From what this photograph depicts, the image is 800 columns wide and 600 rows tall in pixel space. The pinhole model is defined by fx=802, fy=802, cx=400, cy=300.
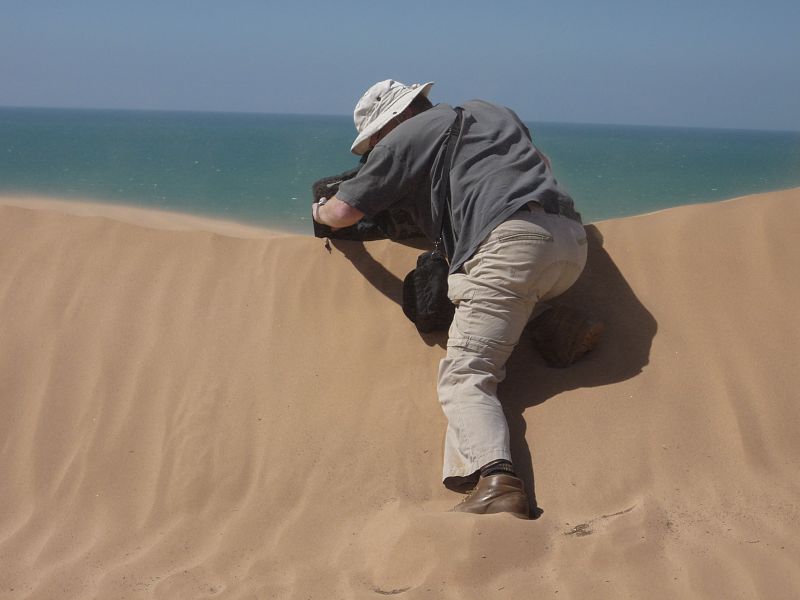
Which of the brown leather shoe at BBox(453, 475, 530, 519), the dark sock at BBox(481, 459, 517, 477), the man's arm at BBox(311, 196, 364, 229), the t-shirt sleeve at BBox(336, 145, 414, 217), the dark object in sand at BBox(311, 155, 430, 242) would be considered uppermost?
the t-shirt sleeve at BBox(336, 145, 414, 217)

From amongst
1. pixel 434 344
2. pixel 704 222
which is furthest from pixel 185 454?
pixel 704 222

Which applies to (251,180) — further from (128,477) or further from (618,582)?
(618,582)

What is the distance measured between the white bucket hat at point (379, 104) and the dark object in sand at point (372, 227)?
32 centimetres

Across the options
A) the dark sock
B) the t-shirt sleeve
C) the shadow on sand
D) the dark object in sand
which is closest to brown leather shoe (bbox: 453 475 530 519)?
the dark sock

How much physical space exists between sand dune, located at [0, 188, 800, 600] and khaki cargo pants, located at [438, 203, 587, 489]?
0.23 m

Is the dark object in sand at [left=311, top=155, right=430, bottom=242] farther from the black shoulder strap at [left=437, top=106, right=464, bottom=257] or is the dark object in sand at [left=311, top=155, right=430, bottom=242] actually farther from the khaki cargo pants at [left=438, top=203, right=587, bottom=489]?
the khaki cargo pants at [left=438, top=203, right=587, bottom=489]

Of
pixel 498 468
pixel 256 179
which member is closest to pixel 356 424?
pixel 498 468

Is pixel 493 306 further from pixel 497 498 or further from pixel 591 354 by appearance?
pixel 497 498

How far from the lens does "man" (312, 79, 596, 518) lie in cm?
325

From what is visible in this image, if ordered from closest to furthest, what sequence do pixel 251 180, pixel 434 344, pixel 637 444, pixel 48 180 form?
pixel 637 444 → pixel 434 344 → pixel 48 180 → pixel 251 180

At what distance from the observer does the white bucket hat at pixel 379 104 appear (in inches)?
152

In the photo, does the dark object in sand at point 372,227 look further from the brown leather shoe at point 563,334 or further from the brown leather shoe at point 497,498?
the brown leather shoe at point 497,498

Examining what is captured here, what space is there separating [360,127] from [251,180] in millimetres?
16574

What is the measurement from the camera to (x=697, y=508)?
288 cm
